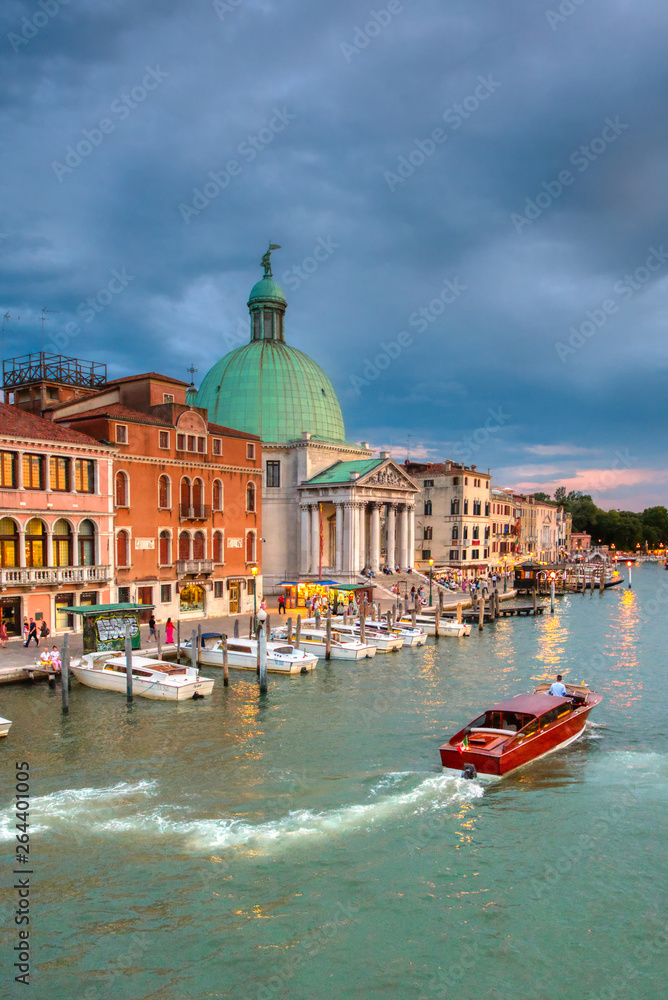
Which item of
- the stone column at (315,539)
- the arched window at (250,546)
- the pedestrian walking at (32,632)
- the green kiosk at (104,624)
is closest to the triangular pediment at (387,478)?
the stone column at (315,539)

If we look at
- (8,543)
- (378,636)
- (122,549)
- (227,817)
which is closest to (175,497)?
(122,549)

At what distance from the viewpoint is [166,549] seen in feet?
145

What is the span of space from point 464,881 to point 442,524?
74.5 metres

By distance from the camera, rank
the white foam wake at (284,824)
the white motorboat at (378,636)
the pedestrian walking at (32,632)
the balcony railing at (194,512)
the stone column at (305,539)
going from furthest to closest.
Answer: the stone column at (305,539) → the balcony railing at (194,512) → the white motorboat at (378,636) → the pedestrian walking at (32,632) → the white foam wake at (284,824)

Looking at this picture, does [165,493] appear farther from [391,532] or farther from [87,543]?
[391,532]

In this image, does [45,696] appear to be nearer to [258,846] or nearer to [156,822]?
[156,822]

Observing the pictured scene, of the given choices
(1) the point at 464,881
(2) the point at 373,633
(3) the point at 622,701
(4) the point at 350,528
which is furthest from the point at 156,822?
(4) the point at 350,528

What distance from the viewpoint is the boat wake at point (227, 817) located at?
54.5 feet

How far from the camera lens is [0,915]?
1353cm

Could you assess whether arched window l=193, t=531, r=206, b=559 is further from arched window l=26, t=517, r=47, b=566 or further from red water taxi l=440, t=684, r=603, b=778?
red water taxi l=440, t=684, r=603, b=778

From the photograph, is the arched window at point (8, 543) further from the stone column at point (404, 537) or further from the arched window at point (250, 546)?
the stone column at point (404, 537)

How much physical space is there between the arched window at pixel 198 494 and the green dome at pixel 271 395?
21.5 m

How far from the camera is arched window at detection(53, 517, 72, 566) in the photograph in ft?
124

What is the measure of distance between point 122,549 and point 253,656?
36.8ft
